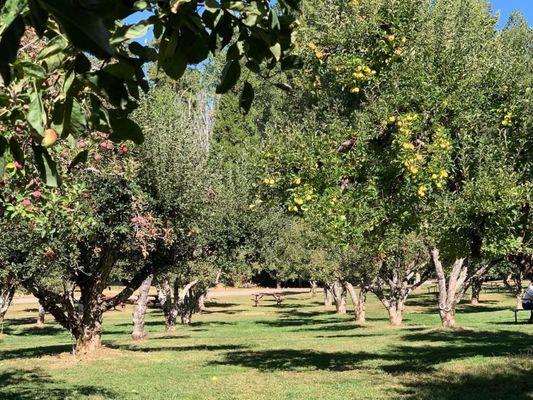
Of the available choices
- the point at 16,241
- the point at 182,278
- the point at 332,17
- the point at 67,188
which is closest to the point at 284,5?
the point at 67,188

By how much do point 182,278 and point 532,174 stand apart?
2437 centimetres

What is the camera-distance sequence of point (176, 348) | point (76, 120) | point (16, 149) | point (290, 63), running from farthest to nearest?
point (176, 348)
point (290, 63)
point (16, 149)
point (76, 120)

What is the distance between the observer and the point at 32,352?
2362 cm

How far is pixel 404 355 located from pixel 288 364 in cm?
403

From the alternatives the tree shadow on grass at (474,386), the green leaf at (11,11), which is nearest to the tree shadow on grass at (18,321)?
the tree shadow on grass at (474,386)

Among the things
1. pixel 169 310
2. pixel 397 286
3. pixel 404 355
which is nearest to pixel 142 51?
pixel 404 355

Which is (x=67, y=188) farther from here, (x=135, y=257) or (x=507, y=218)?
(x=135, y=257)

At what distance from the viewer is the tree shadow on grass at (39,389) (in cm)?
1307

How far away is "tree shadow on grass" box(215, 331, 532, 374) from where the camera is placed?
17.5 meters

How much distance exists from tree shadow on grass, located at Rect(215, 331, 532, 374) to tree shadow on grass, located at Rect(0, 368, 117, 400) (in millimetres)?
5420

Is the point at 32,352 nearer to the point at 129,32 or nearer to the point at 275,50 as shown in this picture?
the point at 275,50

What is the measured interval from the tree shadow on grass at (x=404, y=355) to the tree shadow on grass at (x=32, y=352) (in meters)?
6.85

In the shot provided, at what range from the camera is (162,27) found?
2477mm

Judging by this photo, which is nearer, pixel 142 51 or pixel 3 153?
pixel 3 153
